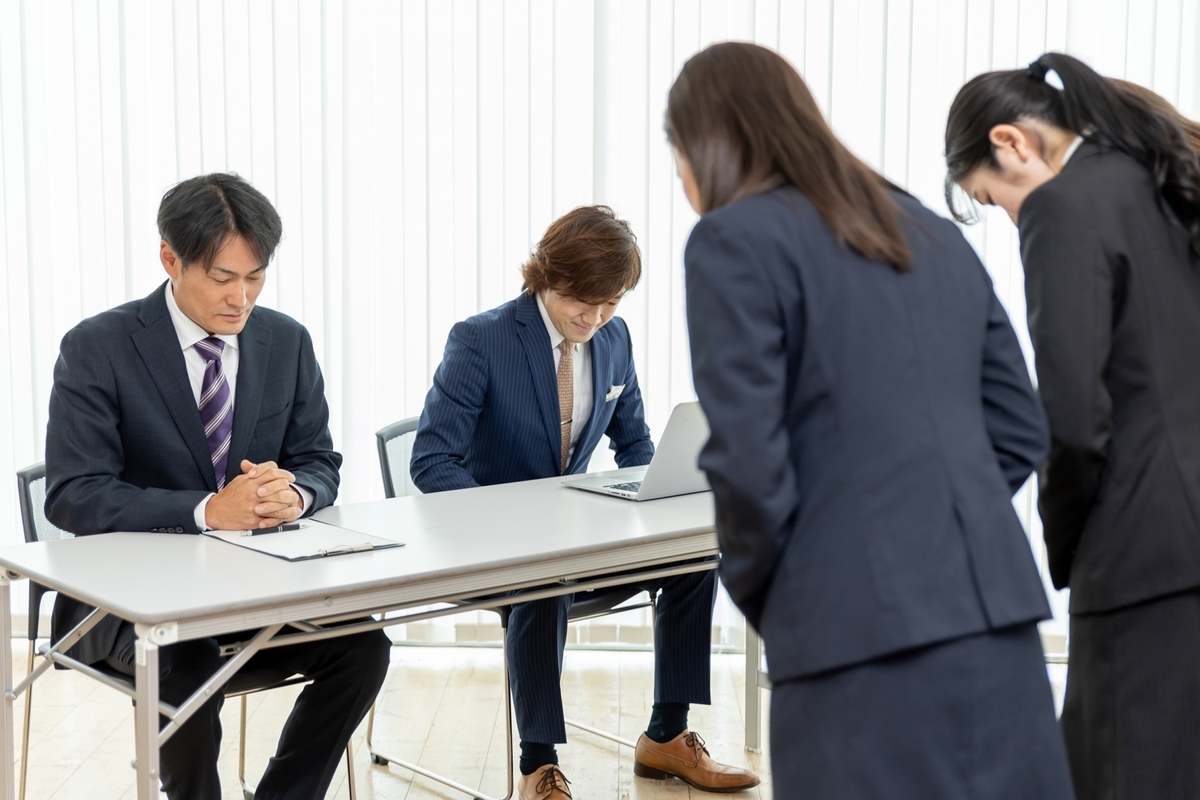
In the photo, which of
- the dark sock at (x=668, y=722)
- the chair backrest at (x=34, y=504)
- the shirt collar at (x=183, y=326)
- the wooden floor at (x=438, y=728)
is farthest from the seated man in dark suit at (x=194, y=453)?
the dark sock at (x=668, y=722)

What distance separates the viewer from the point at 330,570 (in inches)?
71.2

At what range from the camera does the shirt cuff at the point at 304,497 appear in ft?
7.30

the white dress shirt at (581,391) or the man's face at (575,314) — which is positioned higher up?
the man's face at (575,314)

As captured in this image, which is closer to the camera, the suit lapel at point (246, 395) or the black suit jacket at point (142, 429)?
the black suit jacket at point (142, 429)

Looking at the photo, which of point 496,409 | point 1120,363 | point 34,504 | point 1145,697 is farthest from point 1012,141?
point 34,504

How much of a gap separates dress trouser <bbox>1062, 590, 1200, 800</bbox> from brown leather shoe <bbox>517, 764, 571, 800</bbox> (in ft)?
4.12

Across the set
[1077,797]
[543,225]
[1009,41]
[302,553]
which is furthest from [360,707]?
[1009,41]

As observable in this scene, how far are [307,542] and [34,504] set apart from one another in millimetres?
651

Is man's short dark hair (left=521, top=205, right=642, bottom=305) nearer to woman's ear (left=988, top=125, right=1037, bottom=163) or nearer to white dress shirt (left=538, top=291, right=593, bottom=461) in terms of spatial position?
white dress shirt (left=538, top=291, right=593, bottom=461)

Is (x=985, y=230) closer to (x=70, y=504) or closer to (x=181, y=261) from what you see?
(x=181, y=261)

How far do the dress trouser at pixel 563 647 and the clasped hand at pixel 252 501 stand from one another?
0.69 meters

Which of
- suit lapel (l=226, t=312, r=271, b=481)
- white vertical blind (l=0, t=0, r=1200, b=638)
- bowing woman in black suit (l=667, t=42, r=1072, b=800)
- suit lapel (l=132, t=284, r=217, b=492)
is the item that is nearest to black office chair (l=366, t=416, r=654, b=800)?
suit lapel (l=226, t=312, r=271, b=481)

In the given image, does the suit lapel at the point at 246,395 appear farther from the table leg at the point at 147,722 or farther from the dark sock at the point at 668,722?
the dark sock at the point at 668,722

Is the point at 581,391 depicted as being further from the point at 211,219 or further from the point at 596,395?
the point at 211,219
